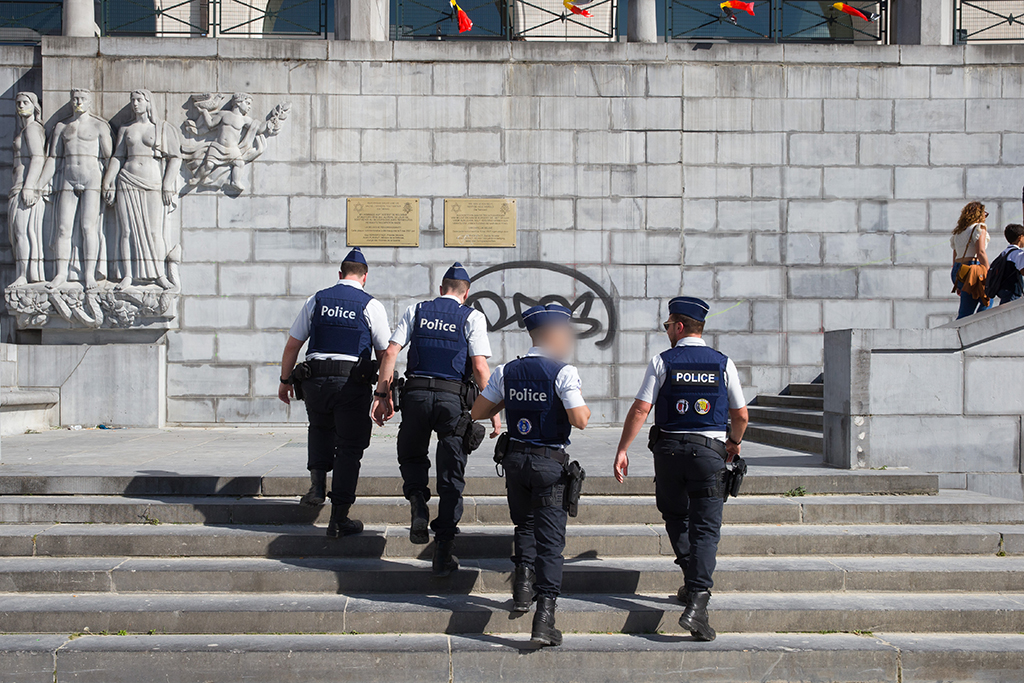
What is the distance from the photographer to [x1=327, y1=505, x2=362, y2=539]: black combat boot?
18.3 feet

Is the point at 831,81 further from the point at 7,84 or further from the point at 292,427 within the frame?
the point at 7,84

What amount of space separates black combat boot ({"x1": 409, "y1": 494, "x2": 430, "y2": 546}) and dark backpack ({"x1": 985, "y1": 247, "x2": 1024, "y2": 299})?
6.87 m

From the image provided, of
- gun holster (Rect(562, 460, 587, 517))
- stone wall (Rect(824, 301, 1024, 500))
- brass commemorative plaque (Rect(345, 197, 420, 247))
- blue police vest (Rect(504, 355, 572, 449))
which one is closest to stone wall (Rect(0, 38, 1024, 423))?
brass commemorative plaque (Rect(345, 197, 420, 247))

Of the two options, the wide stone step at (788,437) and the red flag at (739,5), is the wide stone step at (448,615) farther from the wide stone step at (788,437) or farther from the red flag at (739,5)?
the red flag at (739,5)

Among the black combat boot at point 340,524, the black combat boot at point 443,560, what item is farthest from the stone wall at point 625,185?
the black combat boot at point 443,560

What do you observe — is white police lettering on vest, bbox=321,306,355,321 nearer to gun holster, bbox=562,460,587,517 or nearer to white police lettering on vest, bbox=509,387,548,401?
white police lettering on vest, bbox=509,387,548,401

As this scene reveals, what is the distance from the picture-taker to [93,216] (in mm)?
10586

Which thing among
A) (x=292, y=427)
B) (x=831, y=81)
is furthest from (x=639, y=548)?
(x=831, y=81)

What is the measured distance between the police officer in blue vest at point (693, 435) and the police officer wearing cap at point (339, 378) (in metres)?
1.86

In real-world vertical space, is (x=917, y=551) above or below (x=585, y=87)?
below

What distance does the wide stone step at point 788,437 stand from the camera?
27.4ft

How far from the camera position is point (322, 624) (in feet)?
15.8

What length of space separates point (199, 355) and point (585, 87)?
6347 millimetres

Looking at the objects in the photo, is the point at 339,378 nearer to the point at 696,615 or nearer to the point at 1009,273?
the point at 696,615
